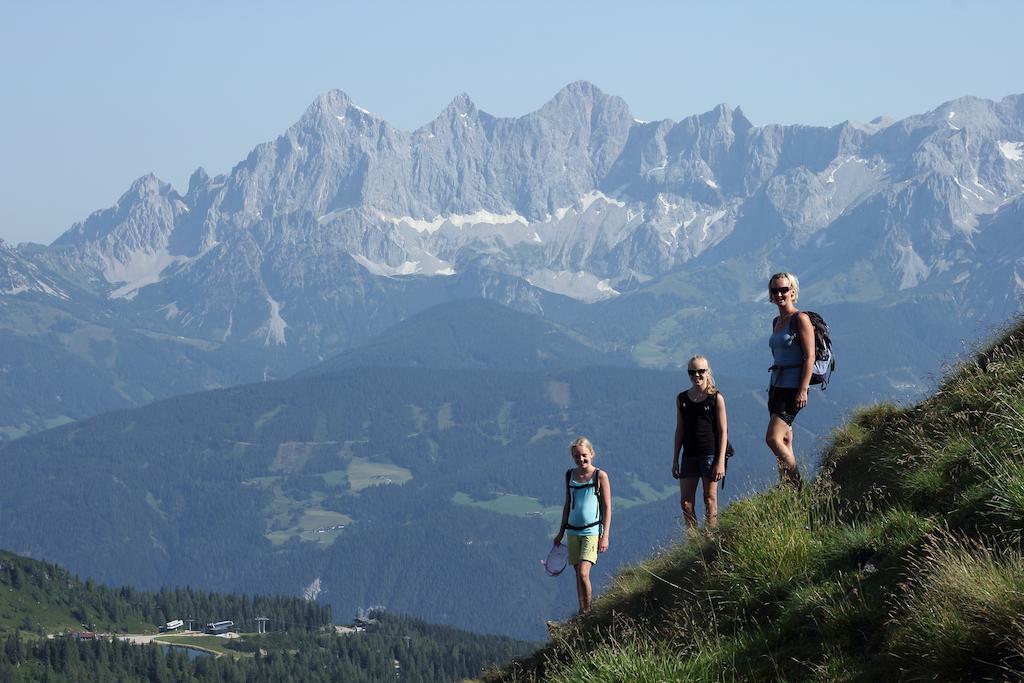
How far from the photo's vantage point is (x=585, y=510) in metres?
17.8

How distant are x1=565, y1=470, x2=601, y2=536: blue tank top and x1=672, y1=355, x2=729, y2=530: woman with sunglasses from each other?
1.12m

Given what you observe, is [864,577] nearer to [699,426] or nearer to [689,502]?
[689,502]

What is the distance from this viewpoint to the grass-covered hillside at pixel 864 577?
9281mm

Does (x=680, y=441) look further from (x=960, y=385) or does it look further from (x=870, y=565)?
(x=870, y=565)

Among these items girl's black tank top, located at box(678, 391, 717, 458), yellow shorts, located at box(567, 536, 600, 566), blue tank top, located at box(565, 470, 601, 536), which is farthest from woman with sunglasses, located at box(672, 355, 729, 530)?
yellow shorts, located at box(567, 536, 600, 566)

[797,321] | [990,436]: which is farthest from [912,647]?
[797,321]

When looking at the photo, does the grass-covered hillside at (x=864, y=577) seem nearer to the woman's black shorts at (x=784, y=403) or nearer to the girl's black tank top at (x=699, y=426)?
the woman's black shorts at (x=784, y=403)

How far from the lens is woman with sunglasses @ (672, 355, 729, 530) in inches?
687

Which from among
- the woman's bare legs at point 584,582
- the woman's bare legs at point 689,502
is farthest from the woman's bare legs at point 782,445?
the woman's bare legs at point 584,582

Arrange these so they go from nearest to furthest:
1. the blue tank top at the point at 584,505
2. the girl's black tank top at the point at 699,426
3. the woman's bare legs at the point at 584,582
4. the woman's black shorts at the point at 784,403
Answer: the woman's black shorts at the point at 784,403
the woman's bare legs at the point at 584,582
the girl's black tank top at the point at 699,426
the blue tank top at the point at 584,505

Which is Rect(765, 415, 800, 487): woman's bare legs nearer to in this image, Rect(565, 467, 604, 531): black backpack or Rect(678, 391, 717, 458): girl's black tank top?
Rect(678, 391, 717, 458): girl's black tank top

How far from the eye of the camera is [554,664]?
14297 millimetres

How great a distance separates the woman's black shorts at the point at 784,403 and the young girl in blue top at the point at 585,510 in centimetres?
242

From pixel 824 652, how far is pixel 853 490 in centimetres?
406
